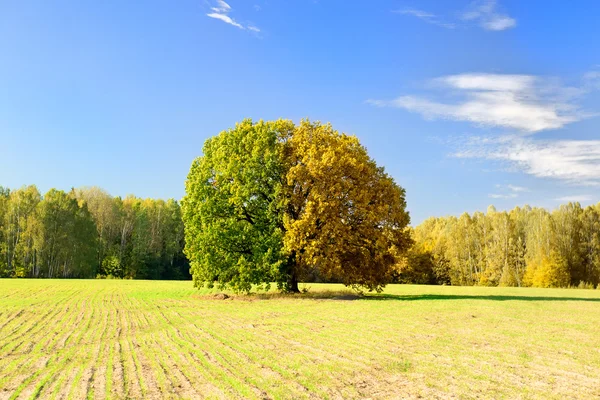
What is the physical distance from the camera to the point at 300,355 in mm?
15500

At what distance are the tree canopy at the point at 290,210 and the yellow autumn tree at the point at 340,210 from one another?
81 millimetres

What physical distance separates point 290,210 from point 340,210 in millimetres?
4547

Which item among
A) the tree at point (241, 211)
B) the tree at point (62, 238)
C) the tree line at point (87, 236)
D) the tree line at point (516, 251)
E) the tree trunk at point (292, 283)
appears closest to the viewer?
the tree at point (241, 211)

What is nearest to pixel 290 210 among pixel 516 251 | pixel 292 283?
pixel 292 283

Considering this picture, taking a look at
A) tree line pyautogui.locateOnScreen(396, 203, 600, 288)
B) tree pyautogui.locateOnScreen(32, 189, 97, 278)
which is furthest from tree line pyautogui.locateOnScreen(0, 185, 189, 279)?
tree line pyautogui.locateOnScreen(396, 203, 600, 288)

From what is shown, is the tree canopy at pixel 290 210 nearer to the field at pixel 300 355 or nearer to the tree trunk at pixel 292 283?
the tree trunk at pixel 292 283

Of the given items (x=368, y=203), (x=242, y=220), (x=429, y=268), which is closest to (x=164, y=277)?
(x=429, y=268)

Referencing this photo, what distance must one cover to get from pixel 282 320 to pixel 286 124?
21259 mm

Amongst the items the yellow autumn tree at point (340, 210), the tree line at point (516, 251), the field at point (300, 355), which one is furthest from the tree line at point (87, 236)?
the field at point (300, 355)

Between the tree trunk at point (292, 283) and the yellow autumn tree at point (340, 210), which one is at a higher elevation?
the yellow autumn tree at point (340, 210)

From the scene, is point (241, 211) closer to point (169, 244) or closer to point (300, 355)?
point (300, 355)

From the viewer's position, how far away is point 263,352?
631 inches

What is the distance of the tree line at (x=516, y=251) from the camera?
313ft

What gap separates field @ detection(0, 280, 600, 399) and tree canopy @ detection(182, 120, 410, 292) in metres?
10.2
